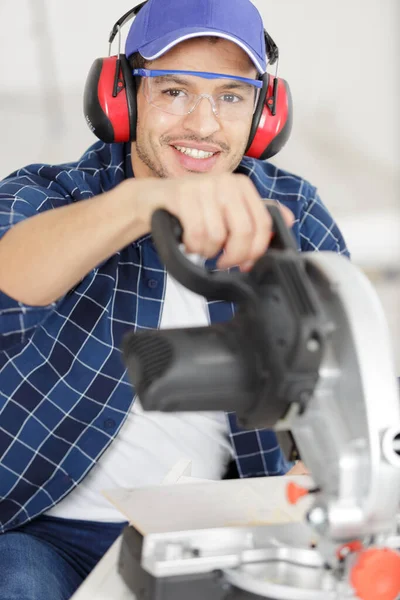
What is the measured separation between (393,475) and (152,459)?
0.91 meters

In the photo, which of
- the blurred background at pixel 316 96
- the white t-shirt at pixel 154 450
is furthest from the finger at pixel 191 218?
the blurred background at pixel 316 96

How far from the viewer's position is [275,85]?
1.77 metres

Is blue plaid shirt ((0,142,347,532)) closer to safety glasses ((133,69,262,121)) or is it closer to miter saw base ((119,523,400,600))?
safety glasses ((133,69,262,121))

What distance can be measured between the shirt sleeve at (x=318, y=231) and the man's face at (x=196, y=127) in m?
0.21

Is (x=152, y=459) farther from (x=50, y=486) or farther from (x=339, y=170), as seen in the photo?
(x=339, y=170)

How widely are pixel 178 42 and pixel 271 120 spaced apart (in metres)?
0.27

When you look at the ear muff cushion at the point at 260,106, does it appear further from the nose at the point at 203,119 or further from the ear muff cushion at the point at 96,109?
the ear muff cushion at the point at 96,109

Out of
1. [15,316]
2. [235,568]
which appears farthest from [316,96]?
[235,568]

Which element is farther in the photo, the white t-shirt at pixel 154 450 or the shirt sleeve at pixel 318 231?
the shirt sleeve at pixel 318 231

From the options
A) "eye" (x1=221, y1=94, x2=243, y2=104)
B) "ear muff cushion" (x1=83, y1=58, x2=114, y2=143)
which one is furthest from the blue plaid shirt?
"eye" (x1=221, y1=94, x2=243, y2=104)

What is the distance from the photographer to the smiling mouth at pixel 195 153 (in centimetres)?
178

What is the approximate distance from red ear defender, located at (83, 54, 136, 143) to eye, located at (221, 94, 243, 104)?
189 mm

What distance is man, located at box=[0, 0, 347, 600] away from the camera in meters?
1.54

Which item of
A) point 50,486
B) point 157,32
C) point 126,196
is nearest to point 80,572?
point 50,486
